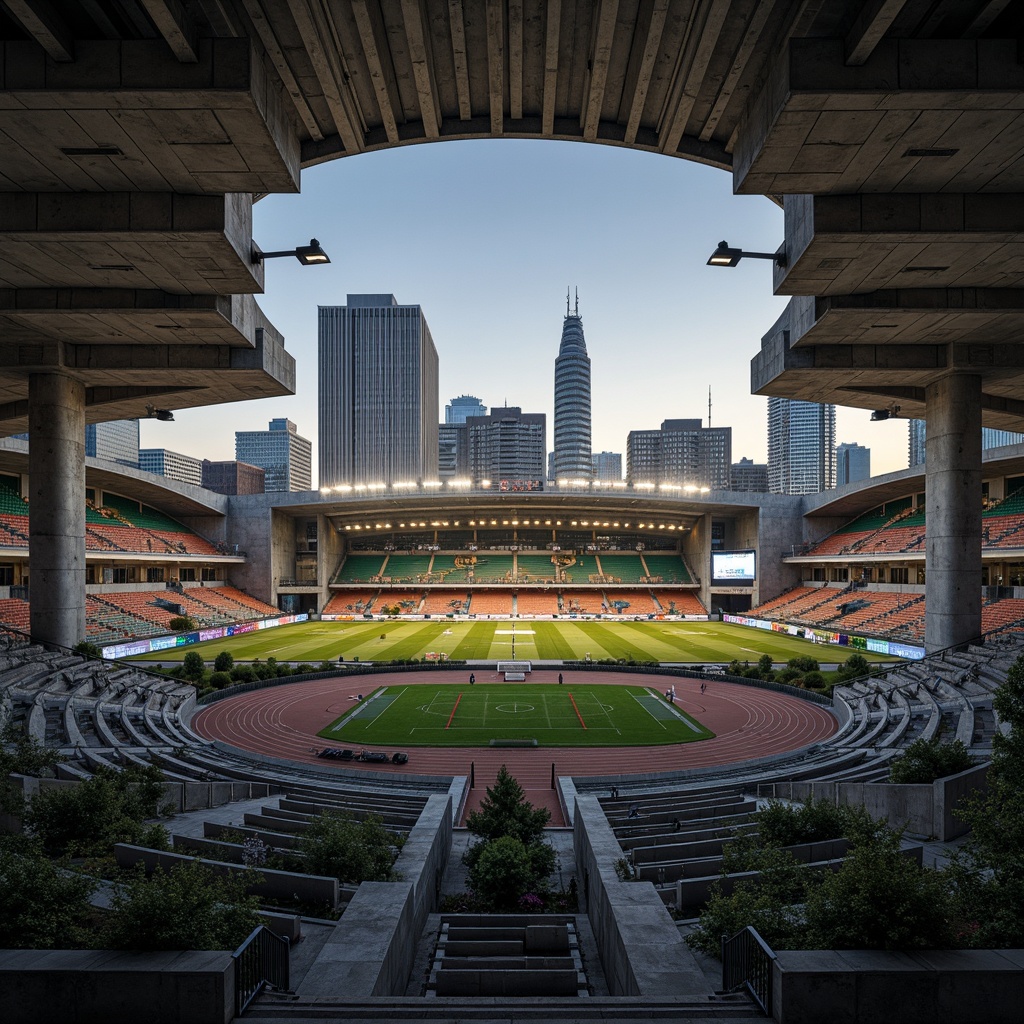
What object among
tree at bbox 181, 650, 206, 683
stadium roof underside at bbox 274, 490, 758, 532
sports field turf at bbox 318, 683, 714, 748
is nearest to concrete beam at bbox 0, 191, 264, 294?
sports field turf at bbox 318, 683, 714, 748

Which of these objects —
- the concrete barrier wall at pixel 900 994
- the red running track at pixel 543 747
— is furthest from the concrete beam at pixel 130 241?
the concrete barrier wall at pixel 900 994

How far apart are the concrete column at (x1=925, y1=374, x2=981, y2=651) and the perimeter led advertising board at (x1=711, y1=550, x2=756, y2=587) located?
45.1 meters

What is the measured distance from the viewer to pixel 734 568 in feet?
244

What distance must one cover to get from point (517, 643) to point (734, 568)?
33021mm

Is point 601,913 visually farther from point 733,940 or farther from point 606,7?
point 606,7

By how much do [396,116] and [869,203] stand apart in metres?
13.0

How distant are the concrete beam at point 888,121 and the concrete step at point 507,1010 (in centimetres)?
1515

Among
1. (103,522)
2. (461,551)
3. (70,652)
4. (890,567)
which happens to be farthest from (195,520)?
(890,567)

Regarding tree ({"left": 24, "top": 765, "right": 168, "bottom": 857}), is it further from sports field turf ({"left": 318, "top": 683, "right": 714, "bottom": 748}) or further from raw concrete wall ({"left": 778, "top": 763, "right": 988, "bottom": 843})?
sports field turf ({"left": 318, "top": 683, "right": 714, "bottom": 748})

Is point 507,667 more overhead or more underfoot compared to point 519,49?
more underfoot

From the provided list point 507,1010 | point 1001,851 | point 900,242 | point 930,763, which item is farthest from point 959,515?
point 507,1010

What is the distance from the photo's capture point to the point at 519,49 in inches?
568

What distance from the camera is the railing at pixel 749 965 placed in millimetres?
6898

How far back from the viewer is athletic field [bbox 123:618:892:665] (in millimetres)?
47281
